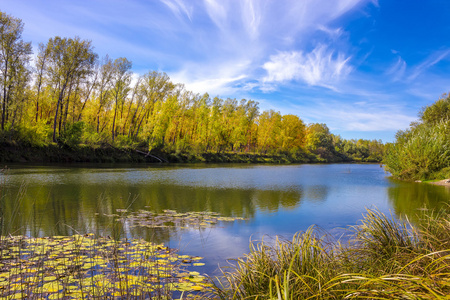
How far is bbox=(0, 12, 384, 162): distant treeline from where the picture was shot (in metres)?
31.8

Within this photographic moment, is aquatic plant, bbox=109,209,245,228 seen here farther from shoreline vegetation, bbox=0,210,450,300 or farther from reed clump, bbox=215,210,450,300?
reed clump, bbox=215,210,450,300

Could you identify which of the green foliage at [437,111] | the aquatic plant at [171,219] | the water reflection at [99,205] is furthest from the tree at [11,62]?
the green foliage at [437,111]

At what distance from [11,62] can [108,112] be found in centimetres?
2213

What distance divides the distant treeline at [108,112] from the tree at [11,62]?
0.09m

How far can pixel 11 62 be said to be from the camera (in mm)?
31641

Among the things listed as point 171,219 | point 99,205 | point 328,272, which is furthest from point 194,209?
point 328,272

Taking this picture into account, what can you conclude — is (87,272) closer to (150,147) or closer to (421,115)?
(150,147)

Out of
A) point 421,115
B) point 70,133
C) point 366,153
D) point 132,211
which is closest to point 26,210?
point 132,211

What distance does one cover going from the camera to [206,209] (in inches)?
453

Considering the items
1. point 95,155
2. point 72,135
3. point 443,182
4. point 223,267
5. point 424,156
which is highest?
point 72,135

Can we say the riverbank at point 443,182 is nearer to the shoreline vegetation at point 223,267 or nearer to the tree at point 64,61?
the shoreline vegetation at point 223,267

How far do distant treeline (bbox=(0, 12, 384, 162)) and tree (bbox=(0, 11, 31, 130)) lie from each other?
0.30 ft

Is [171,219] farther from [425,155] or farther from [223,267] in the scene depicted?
[425,155]

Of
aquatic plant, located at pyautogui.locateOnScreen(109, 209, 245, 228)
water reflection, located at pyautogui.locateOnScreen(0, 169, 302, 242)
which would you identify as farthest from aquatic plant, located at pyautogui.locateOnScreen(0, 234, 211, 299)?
aquatic plant, located at pyautogui.locateOnScreen(109, 209, 245, 228)
